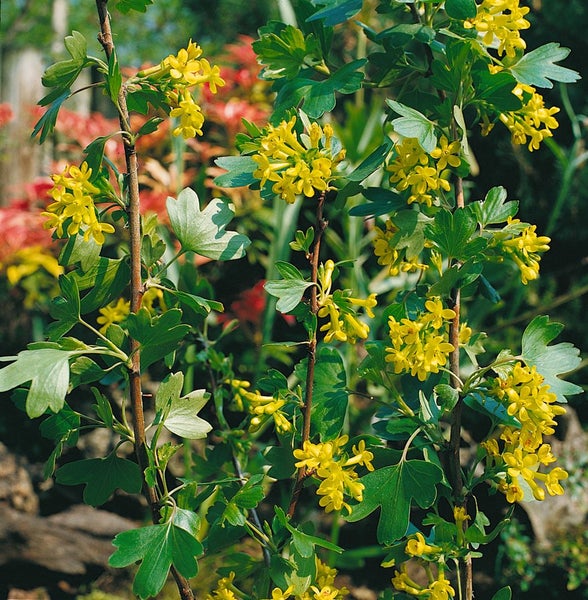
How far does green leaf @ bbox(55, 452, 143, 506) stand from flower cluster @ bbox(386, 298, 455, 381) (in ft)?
1.07

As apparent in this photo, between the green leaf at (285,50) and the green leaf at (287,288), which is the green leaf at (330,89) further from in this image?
the green leaf at (287,288)

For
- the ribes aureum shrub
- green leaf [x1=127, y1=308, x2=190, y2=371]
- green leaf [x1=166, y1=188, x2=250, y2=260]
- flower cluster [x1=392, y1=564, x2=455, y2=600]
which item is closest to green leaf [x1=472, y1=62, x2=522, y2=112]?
the ribes aureum shrub

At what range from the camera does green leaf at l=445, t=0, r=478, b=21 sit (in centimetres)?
78

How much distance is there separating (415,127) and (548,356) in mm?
311

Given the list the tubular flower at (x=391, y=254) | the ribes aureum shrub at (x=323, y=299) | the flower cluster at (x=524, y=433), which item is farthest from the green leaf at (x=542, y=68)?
the flower cluster at (x=524, y=433)

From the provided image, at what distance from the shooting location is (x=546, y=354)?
2.75ft

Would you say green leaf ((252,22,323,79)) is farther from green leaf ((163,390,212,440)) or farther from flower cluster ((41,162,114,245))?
green leaf ((163,390,212,440))

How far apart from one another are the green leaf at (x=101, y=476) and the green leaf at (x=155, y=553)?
9 cm

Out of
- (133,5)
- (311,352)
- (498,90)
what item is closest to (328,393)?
(311,352)

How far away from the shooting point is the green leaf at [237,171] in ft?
2.71

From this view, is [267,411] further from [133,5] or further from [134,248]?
[133,5]

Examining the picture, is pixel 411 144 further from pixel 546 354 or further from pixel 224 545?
pixel 224 545

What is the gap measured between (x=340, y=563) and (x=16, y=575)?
0.87m

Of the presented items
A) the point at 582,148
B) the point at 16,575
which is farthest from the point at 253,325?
the point at 582,148
